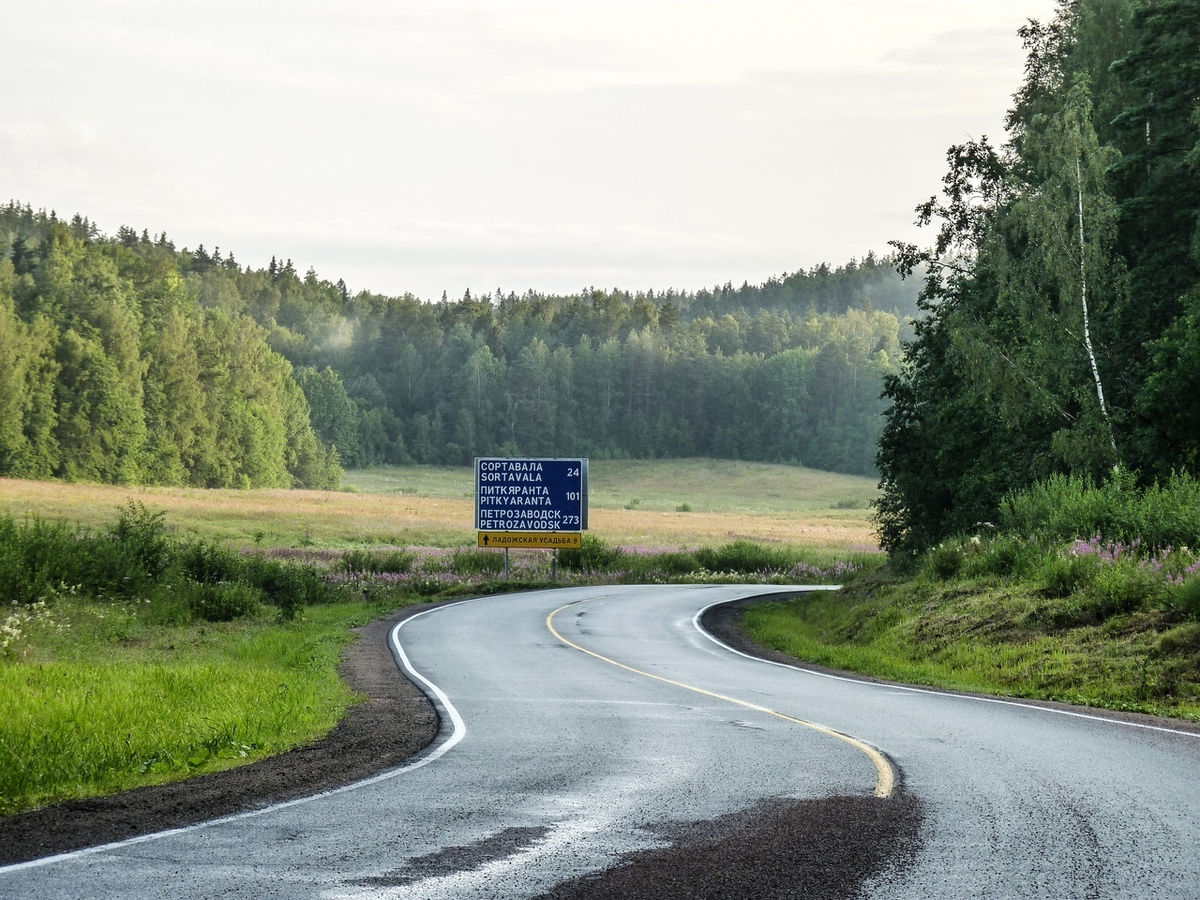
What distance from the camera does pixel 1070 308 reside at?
3234cm

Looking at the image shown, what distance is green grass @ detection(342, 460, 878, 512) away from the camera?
126m

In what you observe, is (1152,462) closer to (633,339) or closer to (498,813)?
(498,813)

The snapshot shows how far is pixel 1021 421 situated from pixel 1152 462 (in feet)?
12.9

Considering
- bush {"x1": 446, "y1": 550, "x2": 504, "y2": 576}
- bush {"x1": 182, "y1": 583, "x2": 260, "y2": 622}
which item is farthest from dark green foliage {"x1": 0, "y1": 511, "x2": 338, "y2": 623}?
bush {"x1": 446, "y1": 550, "x2": 504, "y2": 576}

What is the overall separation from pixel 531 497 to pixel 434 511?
43522 millimetres

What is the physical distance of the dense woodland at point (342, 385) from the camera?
100 meters

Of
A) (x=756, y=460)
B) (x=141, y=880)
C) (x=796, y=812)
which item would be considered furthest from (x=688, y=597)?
(x=756, y=460)

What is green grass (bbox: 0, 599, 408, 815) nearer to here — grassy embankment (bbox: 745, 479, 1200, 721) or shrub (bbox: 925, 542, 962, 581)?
grassy embankment (bbox: 745, 479, 1200, 721)

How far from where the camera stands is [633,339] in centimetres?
17988

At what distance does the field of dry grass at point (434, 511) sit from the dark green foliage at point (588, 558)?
10.6 m

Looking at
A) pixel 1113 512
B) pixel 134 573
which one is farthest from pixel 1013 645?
pixel 134 573

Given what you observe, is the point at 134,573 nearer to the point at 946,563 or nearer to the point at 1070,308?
the point at 946,563

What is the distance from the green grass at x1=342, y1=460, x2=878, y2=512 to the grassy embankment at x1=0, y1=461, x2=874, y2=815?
3574 cm

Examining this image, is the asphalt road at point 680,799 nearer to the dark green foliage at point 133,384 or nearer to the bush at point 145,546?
the bush at point 145,546
